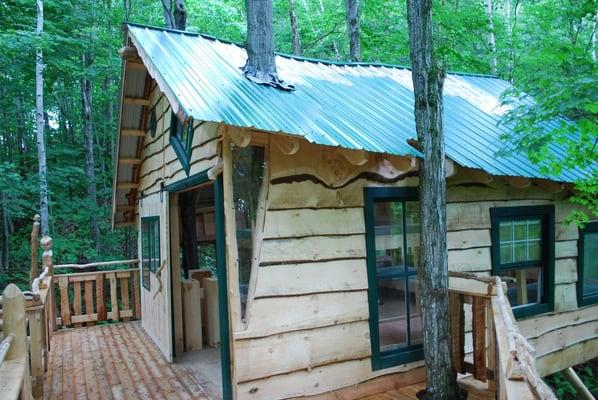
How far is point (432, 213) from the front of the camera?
3.84 meters

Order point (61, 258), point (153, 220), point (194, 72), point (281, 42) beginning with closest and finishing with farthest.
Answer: point (194, 72) < point (153, 220) < point (61, 258) < point (281, 42)

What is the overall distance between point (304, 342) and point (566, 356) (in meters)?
4.22

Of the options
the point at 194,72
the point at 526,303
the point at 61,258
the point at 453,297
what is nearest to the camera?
the point at 453,297

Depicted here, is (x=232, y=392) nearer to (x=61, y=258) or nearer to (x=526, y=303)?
(x=526, y=303)

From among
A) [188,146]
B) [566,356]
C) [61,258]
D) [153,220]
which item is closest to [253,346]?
[188,146]

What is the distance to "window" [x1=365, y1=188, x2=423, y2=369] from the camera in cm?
457

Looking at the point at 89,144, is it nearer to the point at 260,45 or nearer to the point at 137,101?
the point at 137,101

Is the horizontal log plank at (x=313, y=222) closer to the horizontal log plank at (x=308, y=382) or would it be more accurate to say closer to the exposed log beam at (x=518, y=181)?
the horizontal log plank at (x=308, y=382)

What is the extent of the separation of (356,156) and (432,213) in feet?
2.71

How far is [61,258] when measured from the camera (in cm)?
1255

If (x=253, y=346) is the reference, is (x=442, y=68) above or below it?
above

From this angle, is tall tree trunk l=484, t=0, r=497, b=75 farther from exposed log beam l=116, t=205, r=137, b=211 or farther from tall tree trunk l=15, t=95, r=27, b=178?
tall tree trunk l=15, t=95, r=27, b=178

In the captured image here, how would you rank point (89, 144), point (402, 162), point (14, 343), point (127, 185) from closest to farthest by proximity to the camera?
1. point (14, 343)
2. point (402, 162)
3. point (127, 185)
4. point (89, 144)

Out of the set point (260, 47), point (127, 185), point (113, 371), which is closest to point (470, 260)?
point (260, 47)
